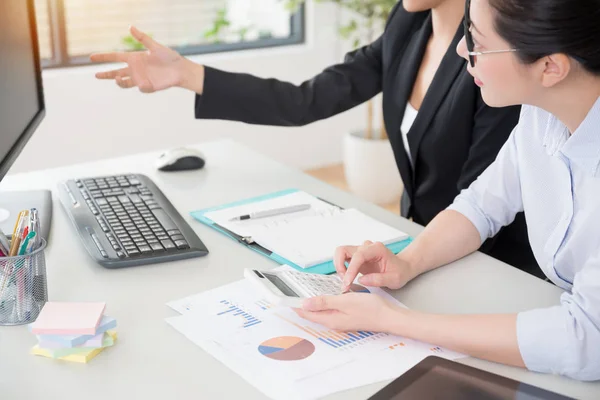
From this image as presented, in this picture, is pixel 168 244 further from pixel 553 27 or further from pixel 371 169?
pixel 371 169

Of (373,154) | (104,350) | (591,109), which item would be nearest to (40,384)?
(104,350)

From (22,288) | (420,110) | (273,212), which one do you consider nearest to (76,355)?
(22,288)

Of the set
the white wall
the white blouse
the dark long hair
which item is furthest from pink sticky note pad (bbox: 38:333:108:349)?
the white wall

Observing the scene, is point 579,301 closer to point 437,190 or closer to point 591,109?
point 591,109

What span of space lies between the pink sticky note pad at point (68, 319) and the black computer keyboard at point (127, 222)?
190 millimetres

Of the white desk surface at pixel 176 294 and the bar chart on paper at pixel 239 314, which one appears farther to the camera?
the bar chart on paper at pixel 239 314

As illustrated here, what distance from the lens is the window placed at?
3186mm

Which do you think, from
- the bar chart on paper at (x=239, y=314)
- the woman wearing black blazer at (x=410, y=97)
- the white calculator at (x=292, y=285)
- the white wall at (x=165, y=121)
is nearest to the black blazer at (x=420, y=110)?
the woman wearing black blazer at (x=410, y=97)

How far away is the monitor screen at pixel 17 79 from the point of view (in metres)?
1.26

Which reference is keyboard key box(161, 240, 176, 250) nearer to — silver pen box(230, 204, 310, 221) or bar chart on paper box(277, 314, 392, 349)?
silver pen box(230, 204, 310, 221)

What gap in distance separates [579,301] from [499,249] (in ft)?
2.13

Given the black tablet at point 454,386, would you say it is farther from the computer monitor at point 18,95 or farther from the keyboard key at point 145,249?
the computer monitor at point 18,95

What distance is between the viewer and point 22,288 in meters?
1.04

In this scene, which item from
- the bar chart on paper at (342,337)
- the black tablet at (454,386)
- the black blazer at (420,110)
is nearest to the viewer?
the black tablet at (454,386)
